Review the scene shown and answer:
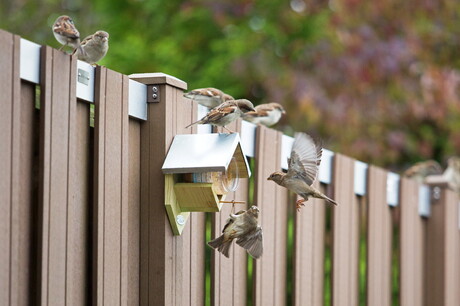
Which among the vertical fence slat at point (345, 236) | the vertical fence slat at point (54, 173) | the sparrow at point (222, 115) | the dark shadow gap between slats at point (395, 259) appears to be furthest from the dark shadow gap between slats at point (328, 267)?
the vertical fence slat at point (54, 173)

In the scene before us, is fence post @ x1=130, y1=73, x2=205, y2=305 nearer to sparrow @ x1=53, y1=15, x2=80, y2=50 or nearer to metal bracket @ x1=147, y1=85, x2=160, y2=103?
metal bracket @ x1=147, y1=85, x2=160, y2=103

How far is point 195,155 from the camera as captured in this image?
12.7 feet

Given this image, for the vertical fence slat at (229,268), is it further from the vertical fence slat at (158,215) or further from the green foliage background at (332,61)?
the green foliage background at (332,61)

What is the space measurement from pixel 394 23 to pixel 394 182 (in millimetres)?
5186

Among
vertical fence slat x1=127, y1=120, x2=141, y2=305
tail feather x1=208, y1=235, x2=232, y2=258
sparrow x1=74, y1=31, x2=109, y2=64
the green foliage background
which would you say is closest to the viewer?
vertical fence slat x1=127, y1=120, x2=141, y2=305

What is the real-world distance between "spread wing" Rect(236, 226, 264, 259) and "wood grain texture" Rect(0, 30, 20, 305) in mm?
1230

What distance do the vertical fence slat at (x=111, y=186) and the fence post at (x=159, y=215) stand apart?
18cm

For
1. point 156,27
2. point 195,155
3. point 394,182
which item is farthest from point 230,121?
point 156,27

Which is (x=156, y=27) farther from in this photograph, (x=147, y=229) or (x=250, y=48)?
(x=147, y=229)

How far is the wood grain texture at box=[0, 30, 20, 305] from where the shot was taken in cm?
296

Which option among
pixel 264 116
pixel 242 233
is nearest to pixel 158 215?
pixel 242 233

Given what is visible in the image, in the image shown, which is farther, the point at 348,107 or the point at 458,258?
the point at 348,107

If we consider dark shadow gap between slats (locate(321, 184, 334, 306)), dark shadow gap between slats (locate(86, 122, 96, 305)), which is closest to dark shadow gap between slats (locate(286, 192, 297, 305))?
dark shadow gap between slats (locate(321, 184, 334, 306))

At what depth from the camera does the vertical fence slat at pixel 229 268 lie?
4.30 m
